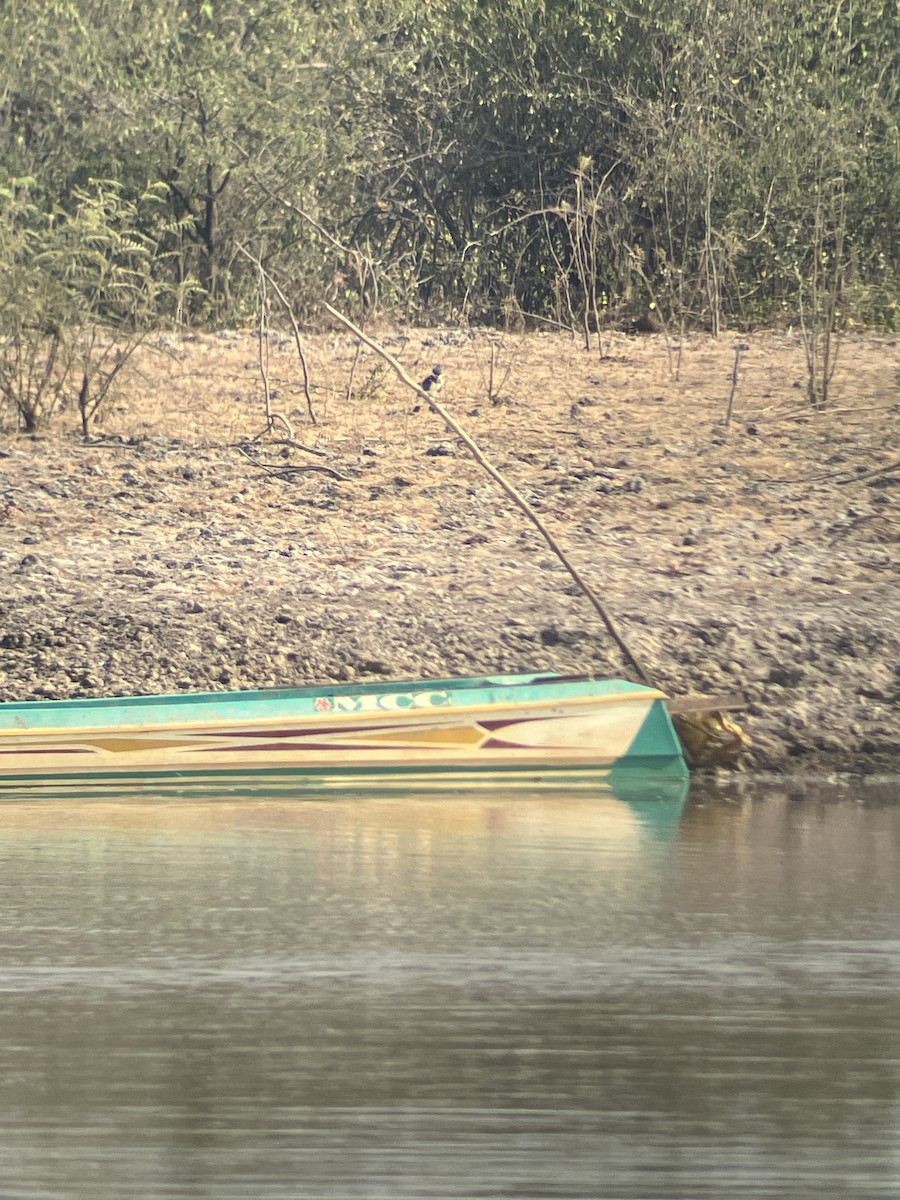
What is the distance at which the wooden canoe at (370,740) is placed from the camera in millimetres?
7664

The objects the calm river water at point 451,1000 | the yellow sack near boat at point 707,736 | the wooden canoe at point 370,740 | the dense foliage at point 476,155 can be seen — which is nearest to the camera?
the calm river water at point 451,1000

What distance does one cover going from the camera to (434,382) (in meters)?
12.3

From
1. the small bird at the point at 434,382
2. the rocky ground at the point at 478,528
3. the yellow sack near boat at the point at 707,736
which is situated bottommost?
the yellow sack near boat at the point at 707,736

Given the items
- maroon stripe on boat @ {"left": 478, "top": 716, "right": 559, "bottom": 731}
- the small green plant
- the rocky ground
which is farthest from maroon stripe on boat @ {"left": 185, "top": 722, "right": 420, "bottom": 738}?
the small green plant

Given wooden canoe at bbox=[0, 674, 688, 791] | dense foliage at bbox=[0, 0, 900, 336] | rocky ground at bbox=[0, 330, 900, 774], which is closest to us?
wooden canoe at bbox=[0, 674, 688, 791]

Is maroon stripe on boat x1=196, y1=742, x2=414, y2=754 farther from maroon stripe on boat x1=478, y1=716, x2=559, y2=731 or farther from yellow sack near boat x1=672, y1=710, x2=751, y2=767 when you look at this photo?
yellow sack near boat x1=672, y1=710, x2=751, y2=767

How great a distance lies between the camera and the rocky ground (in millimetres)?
8531

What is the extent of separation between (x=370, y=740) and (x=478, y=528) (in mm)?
2645

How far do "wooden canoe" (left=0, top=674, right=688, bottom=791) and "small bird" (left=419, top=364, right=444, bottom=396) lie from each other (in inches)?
184

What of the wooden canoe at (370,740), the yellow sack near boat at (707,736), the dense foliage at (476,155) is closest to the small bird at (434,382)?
the dense foliage at (476,155)

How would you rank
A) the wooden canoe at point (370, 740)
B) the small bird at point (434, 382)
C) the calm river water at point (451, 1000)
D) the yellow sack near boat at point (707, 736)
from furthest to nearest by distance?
1. the small bird at point (434, 382)
2. the yellow sack near boat at point (707, 736)
3. the wooden canoe at point (370, 740)
4. the calm river water at point (451, 1000)

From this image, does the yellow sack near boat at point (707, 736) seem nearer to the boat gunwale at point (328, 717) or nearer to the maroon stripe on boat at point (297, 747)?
the boat gunwale at point (328, 717)

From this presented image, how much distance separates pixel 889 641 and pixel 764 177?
21.7 ft

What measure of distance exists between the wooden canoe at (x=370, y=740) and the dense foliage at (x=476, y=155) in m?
4.83
